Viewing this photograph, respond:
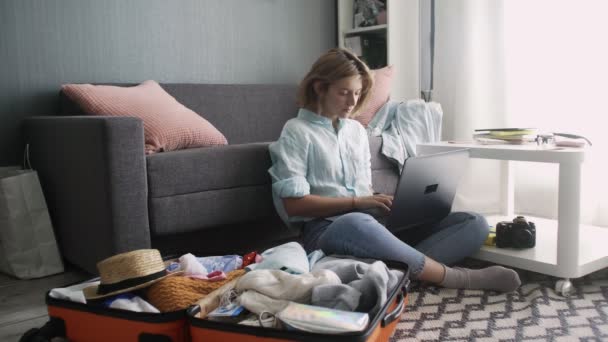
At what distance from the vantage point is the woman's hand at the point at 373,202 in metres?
1.54

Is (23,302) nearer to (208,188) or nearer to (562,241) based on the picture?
(208,188)

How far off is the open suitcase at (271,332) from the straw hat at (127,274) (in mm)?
154

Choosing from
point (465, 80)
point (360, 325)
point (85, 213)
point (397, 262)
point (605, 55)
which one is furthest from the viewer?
point (465, 80)

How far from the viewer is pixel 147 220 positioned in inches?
64.2

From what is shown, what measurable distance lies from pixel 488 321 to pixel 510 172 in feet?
2.99

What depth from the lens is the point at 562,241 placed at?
1.51 meters

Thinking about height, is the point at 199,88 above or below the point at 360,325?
above

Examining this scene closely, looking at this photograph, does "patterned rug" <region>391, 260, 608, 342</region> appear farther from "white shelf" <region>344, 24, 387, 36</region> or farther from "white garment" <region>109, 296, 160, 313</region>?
"white shelf" <region>344, 24, 387, 36</region>

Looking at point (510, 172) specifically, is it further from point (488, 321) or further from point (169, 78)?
point (169, 78)

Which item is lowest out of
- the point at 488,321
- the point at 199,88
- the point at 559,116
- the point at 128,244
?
the point at 488,321

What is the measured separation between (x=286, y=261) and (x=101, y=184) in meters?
0.64

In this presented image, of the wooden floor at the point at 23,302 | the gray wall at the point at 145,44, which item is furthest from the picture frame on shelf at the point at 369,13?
the wooden floor at the point at 23,302

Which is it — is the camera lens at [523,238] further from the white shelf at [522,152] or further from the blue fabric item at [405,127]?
the blue fabric item at [405,127]

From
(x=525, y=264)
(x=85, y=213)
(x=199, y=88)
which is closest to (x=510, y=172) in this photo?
(x=525, y=264)
